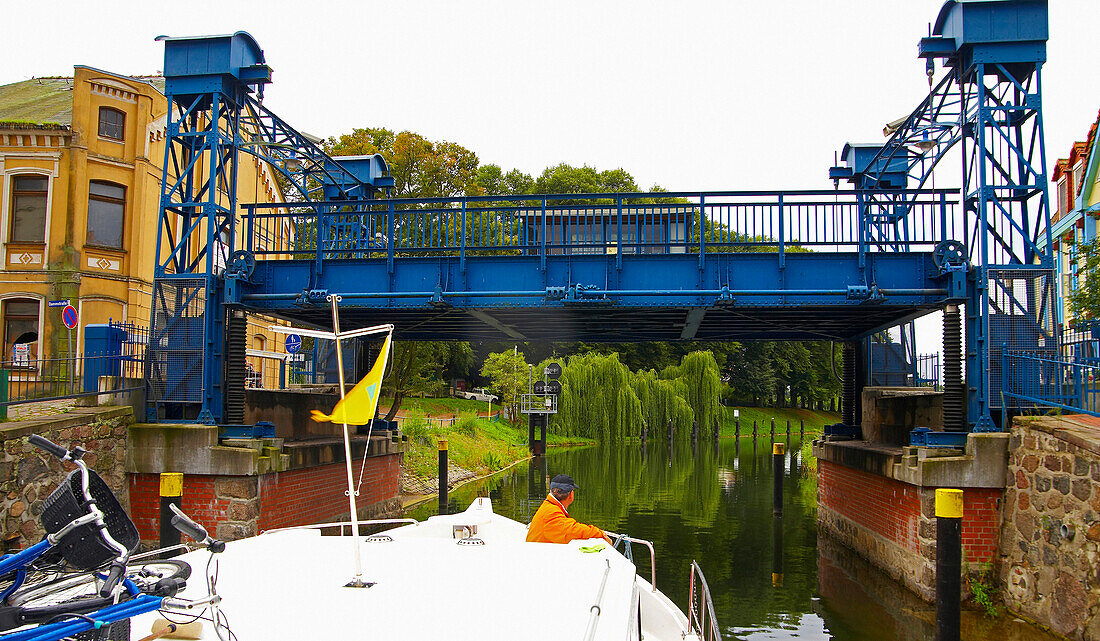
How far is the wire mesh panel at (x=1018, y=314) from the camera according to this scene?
1275cm

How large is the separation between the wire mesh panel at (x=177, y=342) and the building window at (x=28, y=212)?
1160 cm

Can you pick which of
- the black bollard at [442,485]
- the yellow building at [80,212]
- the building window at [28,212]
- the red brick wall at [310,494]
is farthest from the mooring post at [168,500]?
the building window at [28,212]

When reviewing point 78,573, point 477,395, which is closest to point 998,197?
point 78,573

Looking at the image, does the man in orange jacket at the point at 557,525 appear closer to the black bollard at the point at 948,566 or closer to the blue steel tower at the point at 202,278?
the black bollard at the point at 948,566

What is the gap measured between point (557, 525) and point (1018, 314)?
942 centimetres

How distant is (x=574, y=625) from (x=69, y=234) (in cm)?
2341

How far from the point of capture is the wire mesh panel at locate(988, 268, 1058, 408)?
12.8 metres

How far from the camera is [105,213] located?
2441 cm

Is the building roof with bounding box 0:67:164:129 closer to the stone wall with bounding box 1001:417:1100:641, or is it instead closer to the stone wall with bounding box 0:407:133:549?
the stone wall with bounding box 0:407:133:549

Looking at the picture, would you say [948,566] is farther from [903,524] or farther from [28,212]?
[28,212]

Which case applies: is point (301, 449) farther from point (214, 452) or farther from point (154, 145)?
point (154, 145)

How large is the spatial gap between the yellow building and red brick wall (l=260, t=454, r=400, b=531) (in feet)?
32.2

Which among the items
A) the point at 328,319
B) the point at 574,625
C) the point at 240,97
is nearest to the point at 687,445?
the point at 328,319

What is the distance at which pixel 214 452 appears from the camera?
13828 mm
